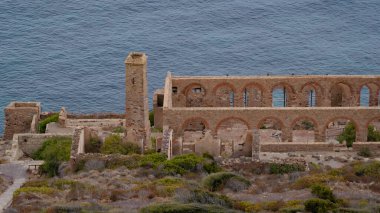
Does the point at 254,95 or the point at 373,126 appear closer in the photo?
the point at 373,126

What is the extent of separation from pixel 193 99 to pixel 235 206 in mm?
27775

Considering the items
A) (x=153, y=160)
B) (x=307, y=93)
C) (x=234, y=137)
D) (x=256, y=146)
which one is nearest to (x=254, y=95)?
(x=307, y=93)

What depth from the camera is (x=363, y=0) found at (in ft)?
408

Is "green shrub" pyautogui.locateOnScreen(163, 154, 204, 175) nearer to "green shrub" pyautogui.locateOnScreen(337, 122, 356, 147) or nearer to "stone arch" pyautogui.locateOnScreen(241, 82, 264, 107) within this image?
"green shrub" pyautogui.locateOnScreen(337, 122, 356, 147)

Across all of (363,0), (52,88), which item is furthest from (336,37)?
(52,88)

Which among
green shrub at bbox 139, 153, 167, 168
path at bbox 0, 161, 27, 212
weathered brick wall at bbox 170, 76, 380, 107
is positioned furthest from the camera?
weathered brick wall at bbox 170, 76, 380, 107

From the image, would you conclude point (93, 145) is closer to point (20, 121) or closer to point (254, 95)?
point (20, 121)

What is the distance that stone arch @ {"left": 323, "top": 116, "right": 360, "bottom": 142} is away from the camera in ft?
202

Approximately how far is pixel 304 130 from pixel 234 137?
5062 millimetres

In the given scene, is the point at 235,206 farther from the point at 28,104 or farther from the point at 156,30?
the point at 156,30

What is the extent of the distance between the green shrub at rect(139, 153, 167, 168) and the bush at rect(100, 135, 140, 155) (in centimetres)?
317

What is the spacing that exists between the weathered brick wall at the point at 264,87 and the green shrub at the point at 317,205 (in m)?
28.1

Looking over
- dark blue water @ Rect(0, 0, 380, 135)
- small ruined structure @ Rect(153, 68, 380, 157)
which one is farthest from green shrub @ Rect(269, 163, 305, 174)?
dark blue water @ Rect(0, 0, 380, 135)

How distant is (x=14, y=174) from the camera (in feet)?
180
